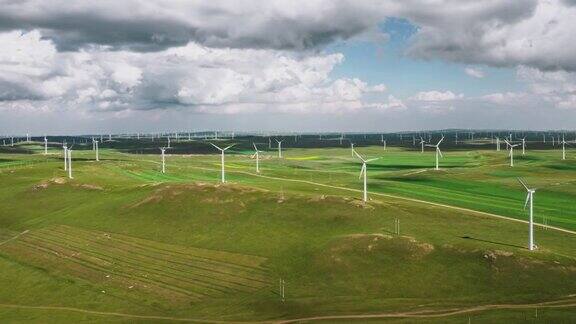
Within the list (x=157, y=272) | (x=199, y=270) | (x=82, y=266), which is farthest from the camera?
(x=82, y=266)

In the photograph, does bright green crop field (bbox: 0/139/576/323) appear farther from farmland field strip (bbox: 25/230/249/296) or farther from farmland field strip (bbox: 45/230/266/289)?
farmland field strip (bbox: 45/230/266/289)

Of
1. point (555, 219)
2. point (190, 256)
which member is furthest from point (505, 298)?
point (190, 256)

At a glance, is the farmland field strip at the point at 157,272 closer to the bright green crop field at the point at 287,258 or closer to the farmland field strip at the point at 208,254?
the bright green crop field at the point at 287,258

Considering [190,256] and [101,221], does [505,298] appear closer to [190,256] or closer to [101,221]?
[190,256]

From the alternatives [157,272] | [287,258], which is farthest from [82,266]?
[287,258]

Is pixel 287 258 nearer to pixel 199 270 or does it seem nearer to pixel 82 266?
pixel 199 270

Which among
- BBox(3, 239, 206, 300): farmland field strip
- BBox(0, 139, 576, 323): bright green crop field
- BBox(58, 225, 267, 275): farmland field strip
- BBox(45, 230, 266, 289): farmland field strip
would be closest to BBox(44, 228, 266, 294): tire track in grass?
BBox(45, 230, 266, 289): farmland field strip
